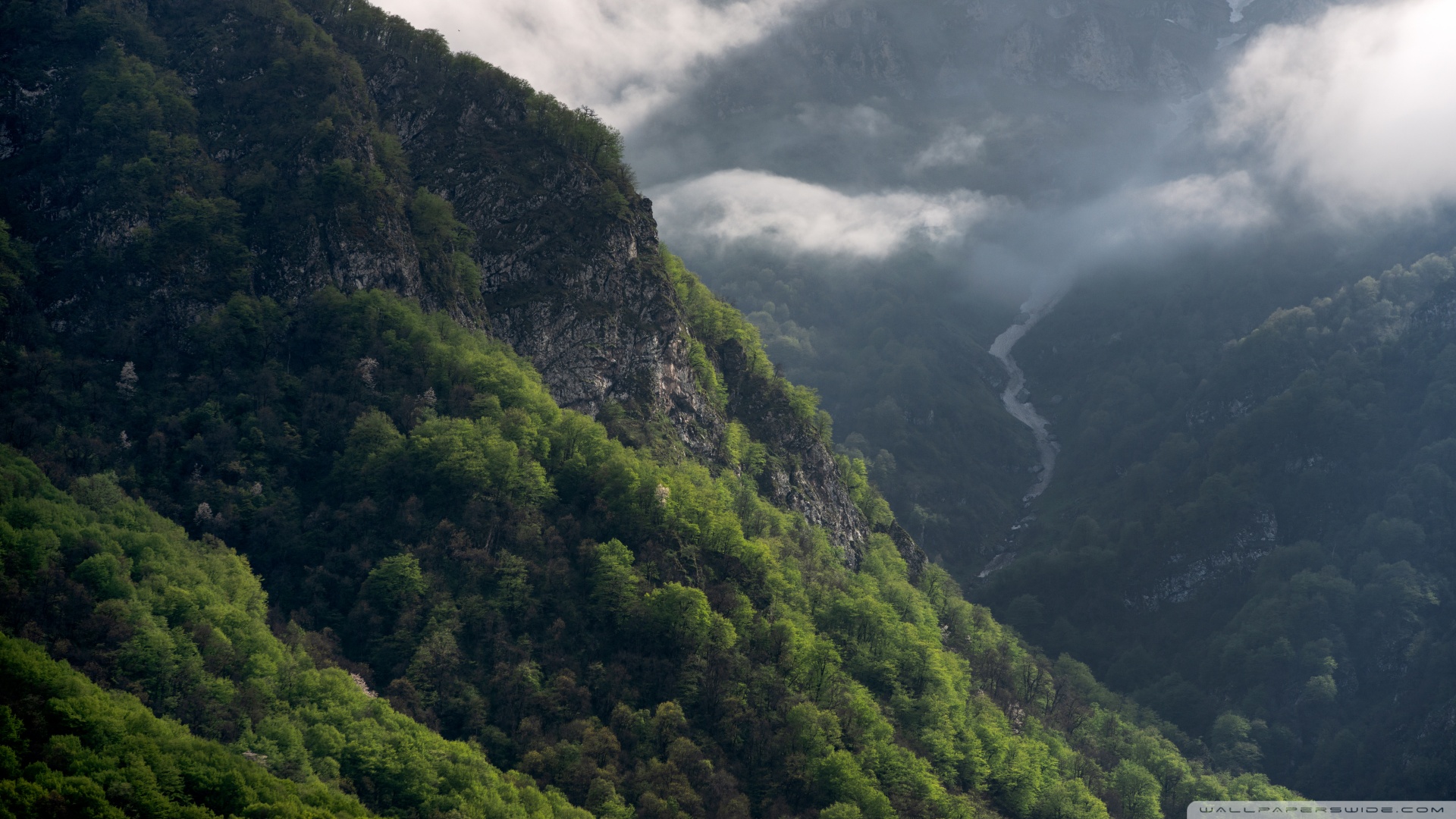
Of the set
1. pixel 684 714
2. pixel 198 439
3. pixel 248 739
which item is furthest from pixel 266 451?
pixel 684 714

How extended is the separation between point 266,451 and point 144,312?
29772 millimetres

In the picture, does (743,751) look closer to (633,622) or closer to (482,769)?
(633,622)

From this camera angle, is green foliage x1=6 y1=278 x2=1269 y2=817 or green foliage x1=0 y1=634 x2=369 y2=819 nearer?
green foliage x1=0 y1=634 x2=369 y2=819

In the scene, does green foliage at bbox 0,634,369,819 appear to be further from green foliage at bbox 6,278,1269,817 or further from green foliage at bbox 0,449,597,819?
green foliage at bbox 6,278,1269,817

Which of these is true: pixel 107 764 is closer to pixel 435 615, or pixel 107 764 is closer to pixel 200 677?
pixel 200 677

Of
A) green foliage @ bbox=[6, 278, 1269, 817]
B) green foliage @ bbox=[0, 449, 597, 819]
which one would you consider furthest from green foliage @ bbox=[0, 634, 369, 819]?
green foliage @ bbox=[6, 278, 1269, 817]

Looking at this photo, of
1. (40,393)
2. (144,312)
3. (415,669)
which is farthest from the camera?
(144,312)

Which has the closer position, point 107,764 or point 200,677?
point 107,764

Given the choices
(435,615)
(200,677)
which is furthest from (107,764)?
(435,615)

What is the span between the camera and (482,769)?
150875 mm

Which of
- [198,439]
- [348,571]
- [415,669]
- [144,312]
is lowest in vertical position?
[415,669]

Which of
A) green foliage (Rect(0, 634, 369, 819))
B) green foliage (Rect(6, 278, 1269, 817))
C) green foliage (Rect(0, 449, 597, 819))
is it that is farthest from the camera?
green foliage (Rect(6, 278, 1269, 817))

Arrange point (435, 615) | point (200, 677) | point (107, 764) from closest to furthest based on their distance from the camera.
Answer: point (107, 764) < point (200, 677) < point (435, 615)

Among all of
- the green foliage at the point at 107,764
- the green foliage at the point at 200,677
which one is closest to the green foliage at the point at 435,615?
the green foliage at the point at 200,677
